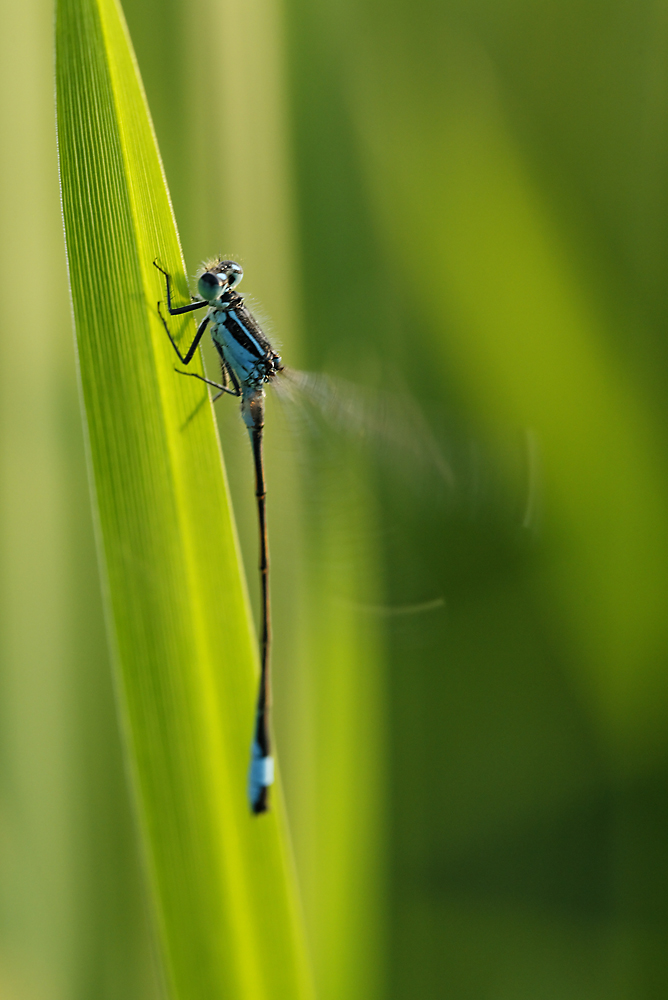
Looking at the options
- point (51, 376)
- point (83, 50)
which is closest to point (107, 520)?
point (83, 50)

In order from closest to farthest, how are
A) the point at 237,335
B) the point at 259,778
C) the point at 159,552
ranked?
the point at 159,552 < the point at 259,778 < the point at 237,335

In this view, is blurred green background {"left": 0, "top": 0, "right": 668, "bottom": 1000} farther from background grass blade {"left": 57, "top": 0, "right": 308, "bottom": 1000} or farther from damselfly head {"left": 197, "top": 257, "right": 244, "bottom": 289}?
background grass blade {"left": 57, "top": 0, "right": 308, "bottom": 1000}

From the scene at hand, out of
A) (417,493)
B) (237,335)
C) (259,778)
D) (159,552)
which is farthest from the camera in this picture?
(417,493)

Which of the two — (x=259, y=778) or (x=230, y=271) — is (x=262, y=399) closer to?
(x=230, y=271)

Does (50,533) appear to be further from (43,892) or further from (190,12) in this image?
(190,12)

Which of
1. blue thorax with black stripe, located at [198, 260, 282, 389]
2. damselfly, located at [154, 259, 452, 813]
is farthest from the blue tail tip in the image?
blue thorax with black stripe, located at [198, 260, 282, 389]

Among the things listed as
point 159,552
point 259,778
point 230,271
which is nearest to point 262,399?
point 230,271

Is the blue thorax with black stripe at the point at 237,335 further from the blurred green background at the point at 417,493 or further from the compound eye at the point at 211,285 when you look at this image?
the blurred green background at the point at 417,493

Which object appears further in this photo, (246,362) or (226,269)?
(246,362)
